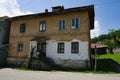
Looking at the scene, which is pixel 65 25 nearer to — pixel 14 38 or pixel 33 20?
pixel 33 20

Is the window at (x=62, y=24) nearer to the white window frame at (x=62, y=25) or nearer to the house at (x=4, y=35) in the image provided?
the white window frame at (x=62, y=25)

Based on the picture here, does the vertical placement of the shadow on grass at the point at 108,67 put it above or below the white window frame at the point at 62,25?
below

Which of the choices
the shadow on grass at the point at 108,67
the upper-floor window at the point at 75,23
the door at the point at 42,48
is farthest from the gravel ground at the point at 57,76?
the upper-floor window at the point at 75,23

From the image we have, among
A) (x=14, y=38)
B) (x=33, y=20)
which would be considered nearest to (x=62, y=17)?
(x=33, y=20)

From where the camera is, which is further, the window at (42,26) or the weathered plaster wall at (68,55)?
the window at (42,26)

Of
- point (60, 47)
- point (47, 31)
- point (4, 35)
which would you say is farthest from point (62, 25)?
point (4, 35)

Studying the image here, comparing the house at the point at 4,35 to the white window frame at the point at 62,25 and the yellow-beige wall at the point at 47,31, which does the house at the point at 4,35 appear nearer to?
the yellow-beige wall at the point at 47,31

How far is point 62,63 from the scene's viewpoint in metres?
22.6

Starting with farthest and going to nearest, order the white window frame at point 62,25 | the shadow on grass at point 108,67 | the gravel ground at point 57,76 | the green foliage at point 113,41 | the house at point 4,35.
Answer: the green foliage at point 113,41 → the house at point 4,35 → the white window frame at point 62,25 → the shadow on grass at point 108,67 → the gravel ground at point 57,76

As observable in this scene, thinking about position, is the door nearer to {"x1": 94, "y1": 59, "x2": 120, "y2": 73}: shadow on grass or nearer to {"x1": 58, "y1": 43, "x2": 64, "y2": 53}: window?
{"x1": 58, "y1": 43, "x2": 64, "y2": 53}: window

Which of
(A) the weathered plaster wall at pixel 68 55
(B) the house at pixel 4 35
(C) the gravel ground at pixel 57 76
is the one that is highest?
(B) the house at pixel 4 35

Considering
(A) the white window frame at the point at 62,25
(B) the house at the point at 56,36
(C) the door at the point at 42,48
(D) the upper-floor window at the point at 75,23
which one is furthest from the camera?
(C) the door at the point at 42,48

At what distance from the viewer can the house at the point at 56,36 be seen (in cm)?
2178

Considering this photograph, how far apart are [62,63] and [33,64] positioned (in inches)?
158
